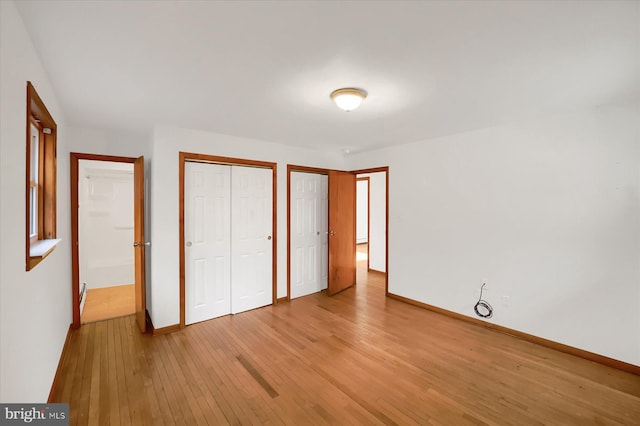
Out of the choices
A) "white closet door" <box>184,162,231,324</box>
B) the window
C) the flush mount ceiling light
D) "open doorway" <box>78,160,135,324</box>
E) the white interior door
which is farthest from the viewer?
"open doorway" <box>78,160,135,324</box>

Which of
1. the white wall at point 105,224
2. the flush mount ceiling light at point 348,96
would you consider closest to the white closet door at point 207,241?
the flush mount ceiling light at point 348,96

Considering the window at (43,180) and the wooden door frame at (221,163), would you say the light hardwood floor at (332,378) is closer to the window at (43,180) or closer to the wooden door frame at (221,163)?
the wooden door frame at (221,163)

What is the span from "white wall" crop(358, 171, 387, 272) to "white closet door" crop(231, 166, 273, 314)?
286cm

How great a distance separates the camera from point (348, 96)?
2160 millimetres

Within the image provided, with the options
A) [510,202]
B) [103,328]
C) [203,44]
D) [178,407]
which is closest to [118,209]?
[103,328]

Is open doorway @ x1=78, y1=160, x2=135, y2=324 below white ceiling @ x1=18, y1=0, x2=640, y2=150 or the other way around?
below

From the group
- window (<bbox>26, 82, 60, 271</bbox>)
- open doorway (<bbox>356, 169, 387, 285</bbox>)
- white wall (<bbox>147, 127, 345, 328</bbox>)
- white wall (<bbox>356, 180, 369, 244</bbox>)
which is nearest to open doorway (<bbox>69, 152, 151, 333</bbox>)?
white wall (<bbox>147, 127, 345, 328</bbox>)

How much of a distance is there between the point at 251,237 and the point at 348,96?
96.1 inches

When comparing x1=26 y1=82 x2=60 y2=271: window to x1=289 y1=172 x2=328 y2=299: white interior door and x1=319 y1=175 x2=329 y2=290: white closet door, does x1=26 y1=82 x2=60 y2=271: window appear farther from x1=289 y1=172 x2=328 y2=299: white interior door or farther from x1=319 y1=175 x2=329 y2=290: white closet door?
x1=319 y1=175 x2=329 y2=290: white closet door

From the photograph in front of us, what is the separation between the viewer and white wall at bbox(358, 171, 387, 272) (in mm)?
5988

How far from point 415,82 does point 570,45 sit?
2.93 ft

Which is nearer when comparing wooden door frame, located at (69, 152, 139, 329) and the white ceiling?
the white ceiling

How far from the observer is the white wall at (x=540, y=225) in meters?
2.47

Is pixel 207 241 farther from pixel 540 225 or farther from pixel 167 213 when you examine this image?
pixel 540 225
